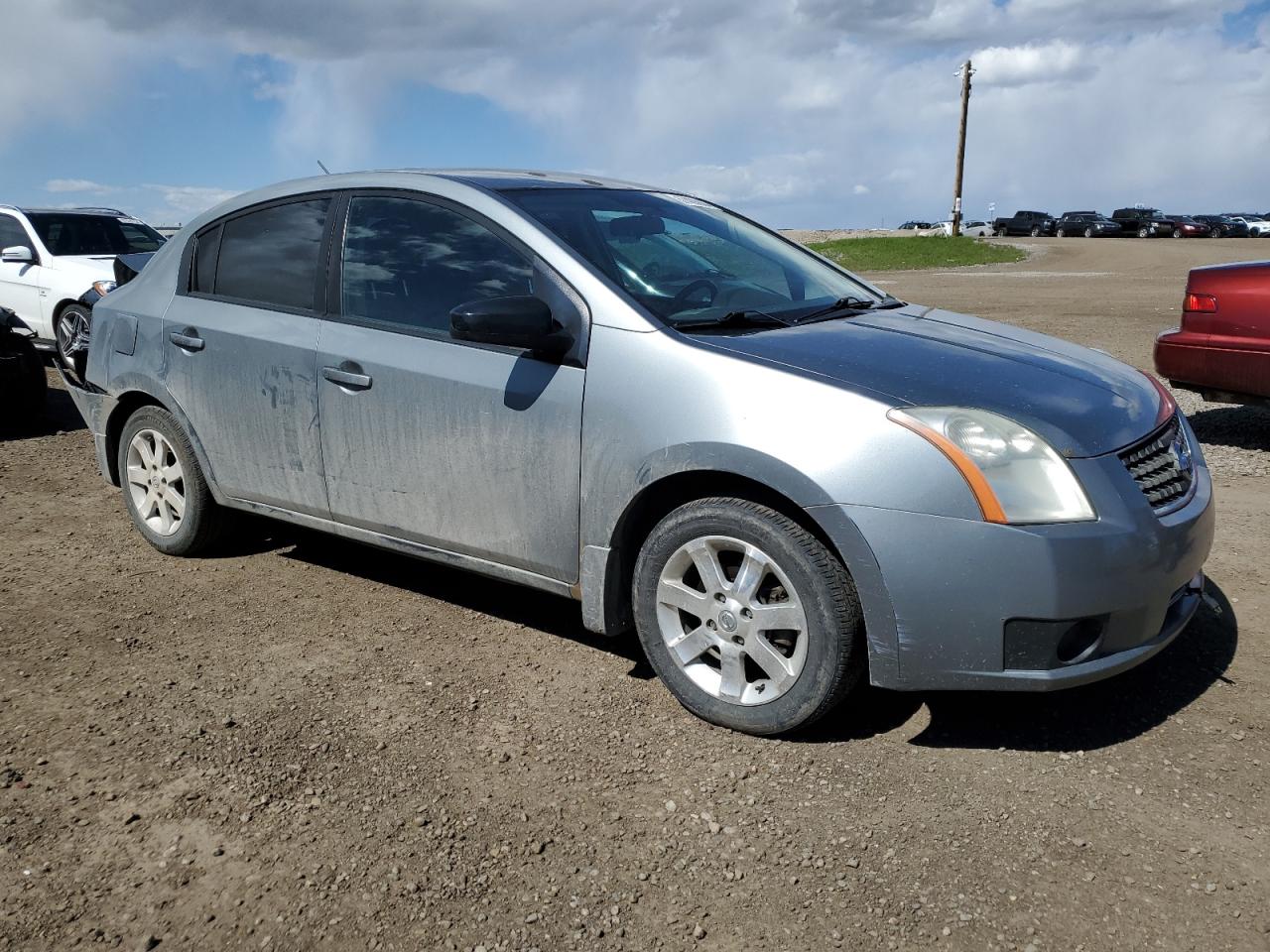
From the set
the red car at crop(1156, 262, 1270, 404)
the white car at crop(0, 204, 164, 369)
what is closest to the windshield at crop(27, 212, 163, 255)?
the white car at crop(0, 204, 164, 369)

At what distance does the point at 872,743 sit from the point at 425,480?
1794 millimetres

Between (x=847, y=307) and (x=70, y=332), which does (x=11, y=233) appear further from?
(x=847, y=307)

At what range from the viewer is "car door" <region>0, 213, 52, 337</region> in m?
10.9

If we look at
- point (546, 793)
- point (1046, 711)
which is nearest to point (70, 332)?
point (546, 793)

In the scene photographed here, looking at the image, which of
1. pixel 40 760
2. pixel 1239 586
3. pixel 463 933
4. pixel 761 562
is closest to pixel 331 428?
pixel 40 760

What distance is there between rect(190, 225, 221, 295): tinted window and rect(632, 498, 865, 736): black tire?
252 cm

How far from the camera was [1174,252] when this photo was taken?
108 ft

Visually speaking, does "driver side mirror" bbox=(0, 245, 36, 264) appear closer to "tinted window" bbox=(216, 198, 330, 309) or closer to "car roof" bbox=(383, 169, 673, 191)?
"tinted window" bbox=(216, 198, 330, 309)

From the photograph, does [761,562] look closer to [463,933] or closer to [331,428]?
[463,933]

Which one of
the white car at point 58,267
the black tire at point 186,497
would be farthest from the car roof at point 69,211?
the black tire at point 186,497

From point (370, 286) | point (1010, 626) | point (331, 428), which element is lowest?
point (1010, 626)

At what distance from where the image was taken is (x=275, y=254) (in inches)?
182

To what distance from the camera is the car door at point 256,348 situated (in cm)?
440

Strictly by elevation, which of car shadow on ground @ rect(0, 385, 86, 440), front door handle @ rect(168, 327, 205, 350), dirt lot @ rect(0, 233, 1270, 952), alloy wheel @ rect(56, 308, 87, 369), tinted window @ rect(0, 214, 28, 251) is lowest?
dirt lot @ rect(0, 233, 1270, 952)
